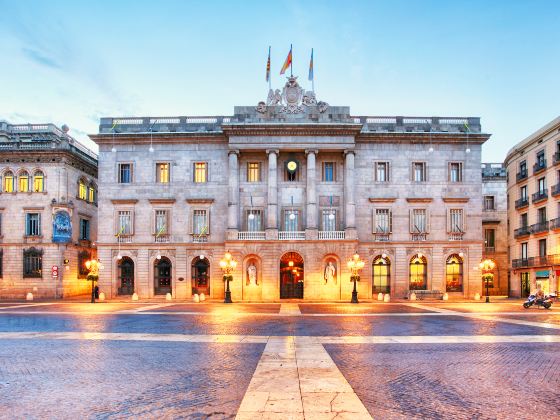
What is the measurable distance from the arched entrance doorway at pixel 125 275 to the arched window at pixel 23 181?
11.9m

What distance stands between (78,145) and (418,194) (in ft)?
121

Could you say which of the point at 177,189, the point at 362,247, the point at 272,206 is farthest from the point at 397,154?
the point at 177,189

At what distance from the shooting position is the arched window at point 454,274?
44594 millimetres

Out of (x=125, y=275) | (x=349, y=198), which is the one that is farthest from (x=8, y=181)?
(x=349, y=198)

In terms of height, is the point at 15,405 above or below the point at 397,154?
below

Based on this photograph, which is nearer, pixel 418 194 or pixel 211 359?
pixel 211 359

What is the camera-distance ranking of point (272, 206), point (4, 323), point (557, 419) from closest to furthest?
point (557, 419), point (4, 323), point (272, 206)

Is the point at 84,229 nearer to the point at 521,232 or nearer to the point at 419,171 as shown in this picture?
the point at 419,171

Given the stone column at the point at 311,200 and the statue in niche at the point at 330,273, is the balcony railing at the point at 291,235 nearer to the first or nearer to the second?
the stone column at the point at 311,200

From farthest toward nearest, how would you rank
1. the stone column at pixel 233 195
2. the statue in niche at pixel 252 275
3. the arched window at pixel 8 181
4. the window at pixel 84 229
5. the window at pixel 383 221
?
the window at pixel 84 229
the arched window at pixel 8 181
the window at pixel 383 221
the stone column at pixel 233 195
the statue in niche at pixel 252 275

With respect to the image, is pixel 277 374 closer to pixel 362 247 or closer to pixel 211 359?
pixel 211 359

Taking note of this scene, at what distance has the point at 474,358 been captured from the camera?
14.2 m

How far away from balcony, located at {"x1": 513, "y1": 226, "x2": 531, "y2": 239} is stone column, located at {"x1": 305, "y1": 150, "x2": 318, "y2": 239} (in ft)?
79.5

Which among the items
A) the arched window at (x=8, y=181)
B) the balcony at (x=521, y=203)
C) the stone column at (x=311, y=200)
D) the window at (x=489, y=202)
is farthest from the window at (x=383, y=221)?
the arched window at (x=8, y=181)
